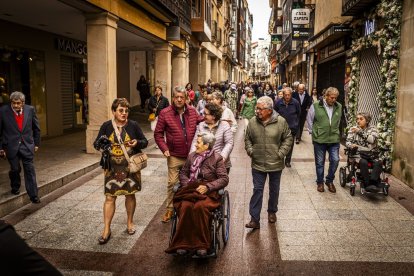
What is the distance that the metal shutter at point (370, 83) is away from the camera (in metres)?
11.9

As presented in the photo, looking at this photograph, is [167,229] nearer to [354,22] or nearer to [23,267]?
[23,267]

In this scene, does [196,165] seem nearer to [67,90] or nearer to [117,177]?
[117,177]

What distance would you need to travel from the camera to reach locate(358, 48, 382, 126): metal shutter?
11.9 m

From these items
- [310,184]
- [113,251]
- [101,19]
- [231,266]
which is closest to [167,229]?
[113,251]

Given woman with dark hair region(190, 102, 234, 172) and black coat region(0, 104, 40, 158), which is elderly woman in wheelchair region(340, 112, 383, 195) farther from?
black coat region(0, 104, 40, 158)

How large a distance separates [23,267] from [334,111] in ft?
23.5

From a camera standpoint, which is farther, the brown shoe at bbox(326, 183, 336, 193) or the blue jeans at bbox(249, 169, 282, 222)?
the brown shoe at bbox(326, 183, 336, 193)

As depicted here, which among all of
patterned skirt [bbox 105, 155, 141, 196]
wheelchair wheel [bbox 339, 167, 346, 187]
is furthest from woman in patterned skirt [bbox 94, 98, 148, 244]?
wheelchair wheel [bbox 339, 167, 346, 187]

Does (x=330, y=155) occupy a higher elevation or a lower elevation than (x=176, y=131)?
lower

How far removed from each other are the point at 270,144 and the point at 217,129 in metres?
0.78

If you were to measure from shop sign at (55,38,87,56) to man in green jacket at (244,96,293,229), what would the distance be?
1170cm

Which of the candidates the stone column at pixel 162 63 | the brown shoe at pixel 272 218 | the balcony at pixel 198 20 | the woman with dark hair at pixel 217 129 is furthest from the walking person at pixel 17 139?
the balcony at pixel 198 20

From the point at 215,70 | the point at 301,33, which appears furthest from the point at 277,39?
the point at 301,33

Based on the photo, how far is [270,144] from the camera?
5.81 meters
